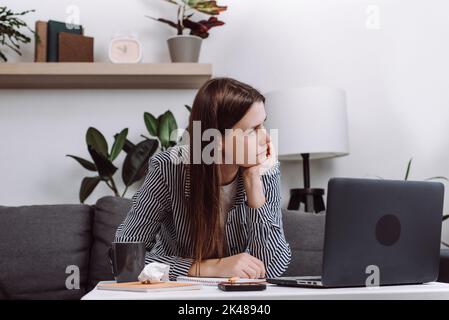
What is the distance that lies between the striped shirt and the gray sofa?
0.56 m

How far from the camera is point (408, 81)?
2.93m

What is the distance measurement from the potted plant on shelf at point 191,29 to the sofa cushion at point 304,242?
889 mm

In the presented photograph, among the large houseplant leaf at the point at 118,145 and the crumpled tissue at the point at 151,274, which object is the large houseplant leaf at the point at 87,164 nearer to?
the large houseplant leaf at the point at 118,145

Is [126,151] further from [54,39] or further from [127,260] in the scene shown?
[127,260]

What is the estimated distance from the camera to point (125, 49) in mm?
2656

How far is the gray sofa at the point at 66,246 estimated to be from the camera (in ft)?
6.72

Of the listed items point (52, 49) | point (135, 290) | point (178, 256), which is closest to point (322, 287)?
point (135, 290)

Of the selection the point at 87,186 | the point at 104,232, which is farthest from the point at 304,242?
the point at 87,186

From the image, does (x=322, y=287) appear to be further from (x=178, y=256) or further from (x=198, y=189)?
(x=178, y=256)

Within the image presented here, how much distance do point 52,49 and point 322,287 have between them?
2.00 meters

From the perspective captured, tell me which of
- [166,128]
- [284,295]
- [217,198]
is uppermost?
[166,128]

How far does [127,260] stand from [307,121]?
1.47 meters

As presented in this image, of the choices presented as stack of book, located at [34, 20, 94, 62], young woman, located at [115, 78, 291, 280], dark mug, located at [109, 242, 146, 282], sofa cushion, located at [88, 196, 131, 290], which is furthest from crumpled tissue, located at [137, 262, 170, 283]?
stack of book, located at [34, 20, 94, 62]

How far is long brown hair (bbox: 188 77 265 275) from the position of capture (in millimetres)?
1427
